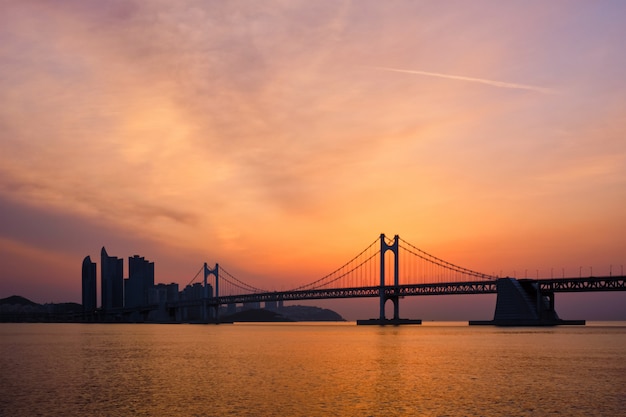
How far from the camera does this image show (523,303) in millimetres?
127188

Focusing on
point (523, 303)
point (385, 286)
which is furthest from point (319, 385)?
point (385, 286)

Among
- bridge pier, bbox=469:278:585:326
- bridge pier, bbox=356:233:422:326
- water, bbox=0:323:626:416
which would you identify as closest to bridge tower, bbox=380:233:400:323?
bridge pier, bbox=356:233:422:326

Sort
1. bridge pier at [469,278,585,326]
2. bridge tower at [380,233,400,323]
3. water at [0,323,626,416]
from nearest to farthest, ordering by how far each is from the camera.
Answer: water at [0,323,626,416] → bridge pier at [469,278,585,326] → bridge tower at [380,233,400,323]

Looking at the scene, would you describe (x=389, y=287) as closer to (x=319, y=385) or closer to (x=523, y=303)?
(x=523, y=303)

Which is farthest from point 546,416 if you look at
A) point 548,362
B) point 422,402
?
point 548,362

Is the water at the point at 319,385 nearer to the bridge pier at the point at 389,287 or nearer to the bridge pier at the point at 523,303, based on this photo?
the bridge pier at the point at 523,303

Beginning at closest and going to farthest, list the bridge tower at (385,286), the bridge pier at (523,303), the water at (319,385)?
the water at (319,385) < the bridge pier at (523,303) < the bridge tower at (385,286)

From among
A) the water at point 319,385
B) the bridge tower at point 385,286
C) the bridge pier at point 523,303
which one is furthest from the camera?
the bridge tower at point 385,286

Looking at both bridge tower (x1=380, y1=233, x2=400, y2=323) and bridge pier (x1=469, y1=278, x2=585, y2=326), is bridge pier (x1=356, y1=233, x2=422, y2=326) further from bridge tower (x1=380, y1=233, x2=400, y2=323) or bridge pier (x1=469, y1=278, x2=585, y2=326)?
bridge pier (x1=469, y1=278, x2=585, y2=326)

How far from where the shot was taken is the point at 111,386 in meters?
37.4

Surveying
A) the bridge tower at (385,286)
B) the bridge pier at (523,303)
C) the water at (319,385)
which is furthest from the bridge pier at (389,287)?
the water at (319,385)

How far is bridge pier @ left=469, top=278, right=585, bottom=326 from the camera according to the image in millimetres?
127188

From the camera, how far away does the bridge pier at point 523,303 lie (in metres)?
127

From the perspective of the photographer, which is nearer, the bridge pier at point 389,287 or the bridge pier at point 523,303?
the bridge pier at point 523,303
